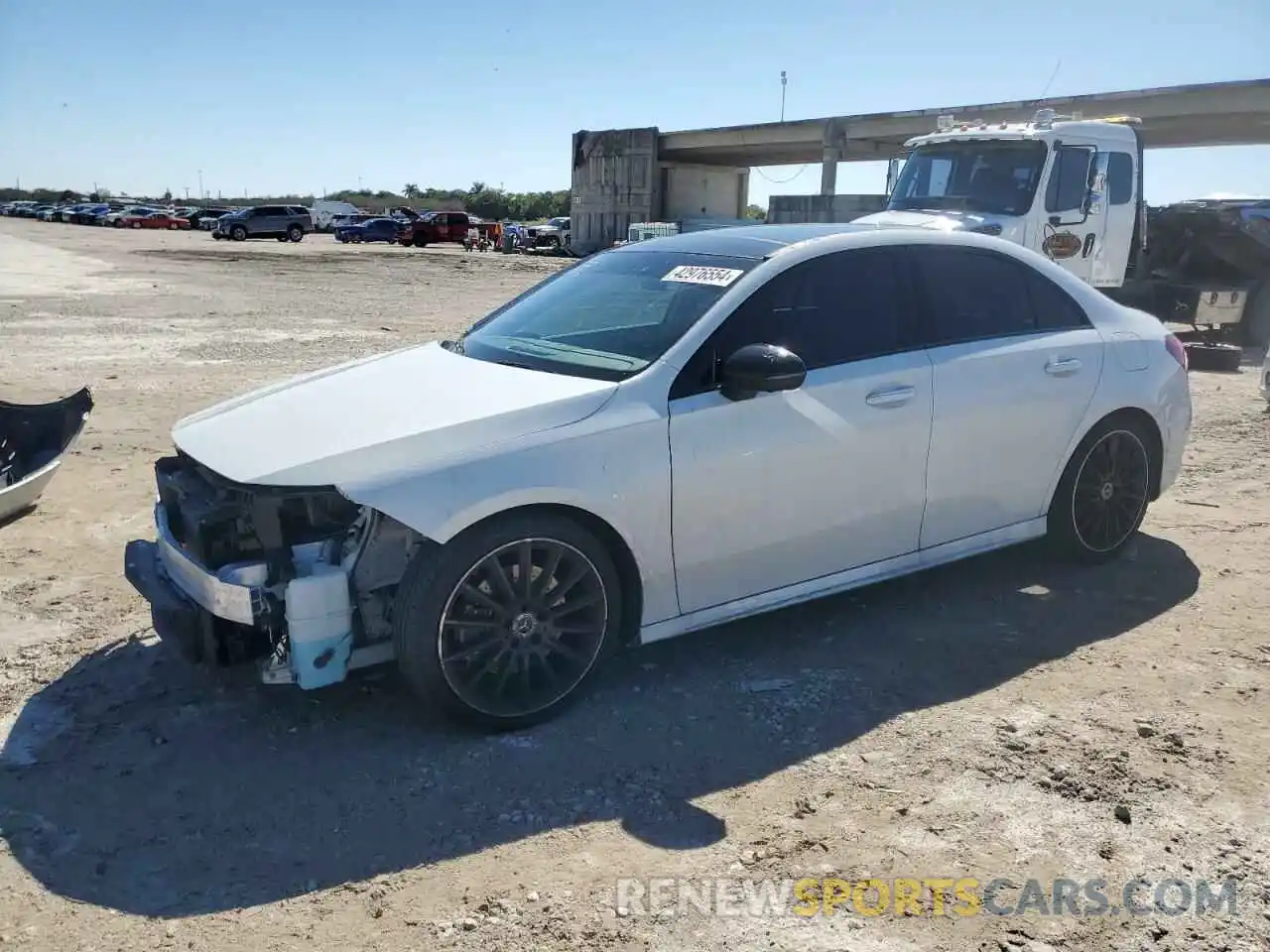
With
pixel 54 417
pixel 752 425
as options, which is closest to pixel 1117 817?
pixel 752 425

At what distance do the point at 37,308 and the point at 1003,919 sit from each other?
18431 millimetres

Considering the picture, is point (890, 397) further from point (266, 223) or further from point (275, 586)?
point (266, 223)

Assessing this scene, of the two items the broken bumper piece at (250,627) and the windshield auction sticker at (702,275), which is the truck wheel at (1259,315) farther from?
the broken bumper piece at (250,627)

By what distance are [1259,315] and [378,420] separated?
1582 centimetres

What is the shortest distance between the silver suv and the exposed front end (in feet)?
182

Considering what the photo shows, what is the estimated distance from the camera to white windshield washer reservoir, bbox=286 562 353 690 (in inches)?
135

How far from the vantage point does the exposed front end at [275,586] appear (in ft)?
11.3

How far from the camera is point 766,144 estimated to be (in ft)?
142

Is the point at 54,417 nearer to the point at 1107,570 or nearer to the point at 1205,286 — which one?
the point at 1107,570

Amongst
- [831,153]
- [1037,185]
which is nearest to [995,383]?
[1037,185]

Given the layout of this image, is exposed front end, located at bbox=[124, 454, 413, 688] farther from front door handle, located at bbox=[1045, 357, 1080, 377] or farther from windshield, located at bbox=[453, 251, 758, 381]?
front door handle, located at bbox=[1045, 357, 1080, 377]

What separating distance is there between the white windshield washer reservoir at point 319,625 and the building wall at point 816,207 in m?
18.7

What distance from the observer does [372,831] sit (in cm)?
322

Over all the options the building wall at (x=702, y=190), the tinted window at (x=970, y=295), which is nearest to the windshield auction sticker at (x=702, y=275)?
the tinted window at (x=970, y=295)
